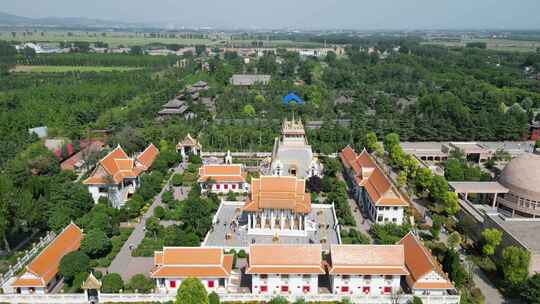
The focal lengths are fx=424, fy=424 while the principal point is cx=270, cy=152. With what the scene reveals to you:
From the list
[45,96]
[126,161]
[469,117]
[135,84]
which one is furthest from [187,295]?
[135,84]

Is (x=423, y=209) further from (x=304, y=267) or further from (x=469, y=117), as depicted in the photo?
(x=469, y=117)

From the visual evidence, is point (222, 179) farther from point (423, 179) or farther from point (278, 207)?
point (423, 179)

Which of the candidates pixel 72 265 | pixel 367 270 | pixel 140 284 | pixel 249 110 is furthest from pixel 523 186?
pixel 249 110

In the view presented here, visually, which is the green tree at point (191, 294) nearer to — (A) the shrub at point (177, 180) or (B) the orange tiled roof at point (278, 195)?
(B) the orange tiled roof at point (278, 195)

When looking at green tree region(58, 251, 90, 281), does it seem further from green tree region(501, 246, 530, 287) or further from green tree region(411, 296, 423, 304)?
green tree region(501, 246, 530, 287)

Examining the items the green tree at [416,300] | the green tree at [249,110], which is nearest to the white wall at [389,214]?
the green tree at [416,300]
